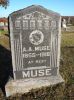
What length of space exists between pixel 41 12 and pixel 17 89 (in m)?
1.93

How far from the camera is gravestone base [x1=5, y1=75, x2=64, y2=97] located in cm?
434

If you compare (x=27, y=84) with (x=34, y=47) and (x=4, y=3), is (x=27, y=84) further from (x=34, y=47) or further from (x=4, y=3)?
(x=4, y=3)

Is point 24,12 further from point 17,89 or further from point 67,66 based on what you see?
point 67,66

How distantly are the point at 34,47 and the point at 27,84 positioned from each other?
0.93 metres

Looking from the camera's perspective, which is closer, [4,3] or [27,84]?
[27,84]

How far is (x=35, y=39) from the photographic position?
4402mm

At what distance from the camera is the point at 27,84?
4473 mm

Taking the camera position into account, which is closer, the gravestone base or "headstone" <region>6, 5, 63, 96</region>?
"headstone" <region>6, 5, 63, 96</region>

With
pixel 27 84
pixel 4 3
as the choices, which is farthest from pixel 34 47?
pixel 4 3

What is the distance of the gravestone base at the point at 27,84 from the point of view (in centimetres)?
434

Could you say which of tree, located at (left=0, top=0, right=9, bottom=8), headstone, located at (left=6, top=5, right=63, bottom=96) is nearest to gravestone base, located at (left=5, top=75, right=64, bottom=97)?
headstone, located at (left=6, top=5, right=63, bottom=96)

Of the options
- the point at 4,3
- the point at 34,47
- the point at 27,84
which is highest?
the point at 4,3

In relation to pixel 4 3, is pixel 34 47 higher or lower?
lower

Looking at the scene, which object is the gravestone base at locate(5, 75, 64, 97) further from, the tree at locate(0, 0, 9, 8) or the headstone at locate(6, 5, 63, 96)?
the tree at locate(0, 0, 9, 8)
